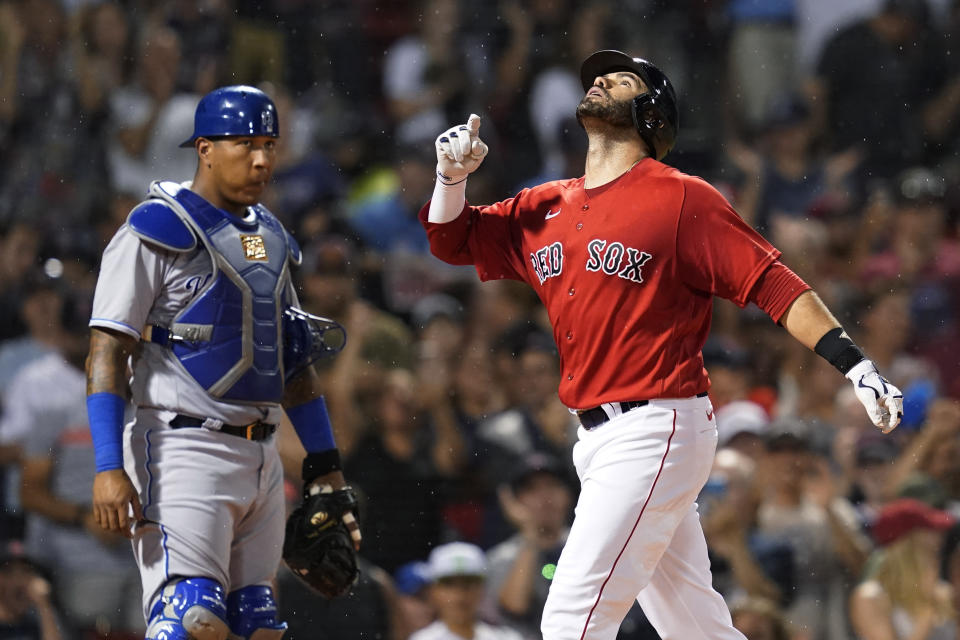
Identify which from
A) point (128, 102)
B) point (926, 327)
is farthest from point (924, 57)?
point (128, 102)

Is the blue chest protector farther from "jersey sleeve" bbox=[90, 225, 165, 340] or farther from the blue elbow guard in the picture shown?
the blue elbow guard

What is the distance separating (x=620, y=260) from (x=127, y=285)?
1.44 m

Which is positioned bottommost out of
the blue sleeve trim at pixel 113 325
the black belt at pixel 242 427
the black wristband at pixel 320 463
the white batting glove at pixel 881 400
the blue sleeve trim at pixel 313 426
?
the black wristband at pixel 320 463

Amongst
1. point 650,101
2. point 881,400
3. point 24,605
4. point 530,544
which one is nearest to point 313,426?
point 650,101

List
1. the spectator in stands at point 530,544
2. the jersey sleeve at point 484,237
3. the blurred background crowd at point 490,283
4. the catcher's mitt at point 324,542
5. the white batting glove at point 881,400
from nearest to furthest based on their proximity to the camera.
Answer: the white batting glove at point 881,400, the jersey sleeve at point 484,237, the catcher's mitt at point 324,542, the spectator in stands at point 530,544, the blurred background crowd at point 490,283

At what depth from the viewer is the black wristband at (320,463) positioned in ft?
15.7

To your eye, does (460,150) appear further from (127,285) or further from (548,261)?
(127,285)

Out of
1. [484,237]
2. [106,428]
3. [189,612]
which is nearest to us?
[189,612]

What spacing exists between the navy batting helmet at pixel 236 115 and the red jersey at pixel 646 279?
3.22 ft

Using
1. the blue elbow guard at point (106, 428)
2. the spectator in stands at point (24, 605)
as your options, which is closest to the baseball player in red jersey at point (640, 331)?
the blue elbow guard at point (106, 428)

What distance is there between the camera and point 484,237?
4.61 metres

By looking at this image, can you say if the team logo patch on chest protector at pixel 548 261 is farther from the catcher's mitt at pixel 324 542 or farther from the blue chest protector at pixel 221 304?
the catcher's mitt at pixel 324 542

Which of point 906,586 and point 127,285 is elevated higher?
point 127,285

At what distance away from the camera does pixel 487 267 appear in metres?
4.65
